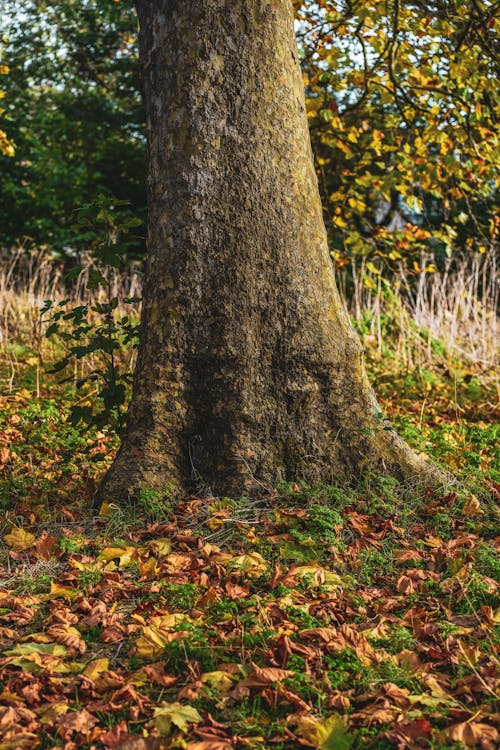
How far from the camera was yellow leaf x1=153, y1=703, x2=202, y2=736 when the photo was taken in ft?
7.07

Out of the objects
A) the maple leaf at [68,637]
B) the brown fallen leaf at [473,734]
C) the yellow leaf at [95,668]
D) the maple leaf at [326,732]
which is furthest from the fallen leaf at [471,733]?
the maple leaf at [68,637]

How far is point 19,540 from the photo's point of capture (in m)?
3.50

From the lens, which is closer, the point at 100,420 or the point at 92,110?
the point at 100,420

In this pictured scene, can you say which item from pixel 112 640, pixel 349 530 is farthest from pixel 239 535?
pixel 112 640

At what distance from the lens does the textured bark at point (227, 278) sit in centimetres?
365

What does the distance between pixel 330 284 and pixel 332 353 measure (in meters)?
0.39

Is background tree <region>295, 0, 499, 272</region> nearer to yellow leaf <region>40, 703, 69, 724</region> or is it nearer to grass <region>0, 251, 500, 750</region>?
grass <region>0, 251, 500, 750</region>

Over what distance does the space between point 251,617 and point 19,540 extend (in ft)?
4.50

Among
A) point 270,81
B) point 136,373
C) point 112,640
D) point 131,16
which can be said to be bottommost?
point 112,640

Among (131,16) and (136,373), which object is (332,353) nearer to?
Answer: (136,373)

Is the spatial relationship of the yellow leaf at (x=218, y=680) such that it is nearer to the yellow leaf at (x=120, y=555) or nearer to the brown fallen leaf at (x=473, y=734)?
the brown fallen leaf at (x=473, y=734)

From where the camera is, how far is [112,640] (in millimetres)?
2672

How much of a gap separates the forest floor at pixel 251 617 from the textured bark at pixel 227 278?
264 mm

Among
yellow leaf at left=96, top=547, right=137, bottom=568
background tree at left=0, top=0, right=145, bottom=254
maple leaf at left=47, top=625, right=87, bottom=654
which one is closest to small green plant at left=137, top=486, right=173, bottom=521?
yellow leaf at left=96, top=547, right=137, bottom=568
